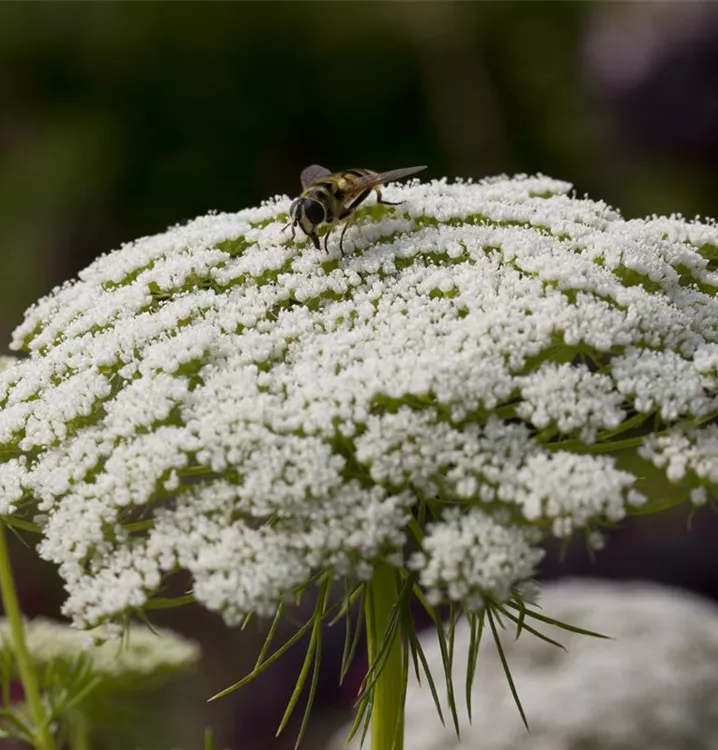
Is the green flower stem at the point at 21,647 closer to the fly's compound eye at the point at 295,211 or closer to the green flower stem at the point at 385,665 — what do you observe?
the green flower stem at the point at 385,665

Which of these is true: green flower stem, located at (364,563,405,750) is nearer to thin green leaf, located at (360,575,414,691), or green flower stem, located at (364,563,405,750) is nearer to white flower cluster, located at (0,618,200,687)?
thin green leaf, located at (360,575,414,691)

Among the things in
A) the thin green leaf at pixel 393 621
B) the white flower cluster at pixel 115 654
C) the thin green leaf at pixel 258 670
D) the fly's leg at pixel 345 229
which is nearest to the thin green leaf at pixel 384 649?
the thin green leaf at pixel 393 621

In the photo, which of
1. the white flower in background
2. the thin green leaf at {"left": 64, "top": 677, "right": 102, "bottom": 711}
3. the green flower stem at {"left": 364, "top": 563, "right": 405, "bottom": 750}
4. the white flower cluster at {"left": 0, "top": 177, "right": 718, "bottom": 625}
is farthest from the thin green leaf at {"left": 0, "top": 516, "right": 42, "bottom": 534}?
the white flower in background

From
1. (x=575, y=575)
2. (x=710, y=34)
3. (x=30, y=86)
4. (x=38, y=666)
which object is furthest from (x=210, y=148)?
(x=38, y=666)

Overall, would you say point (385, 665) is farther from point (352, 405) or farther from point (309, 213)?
point (309, 213)

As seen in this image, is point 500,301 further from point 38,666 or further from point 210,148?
point 210,148

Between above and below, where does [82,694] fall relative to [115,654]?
below

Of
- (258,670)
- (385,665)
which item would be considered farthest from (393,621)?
(258,670)
